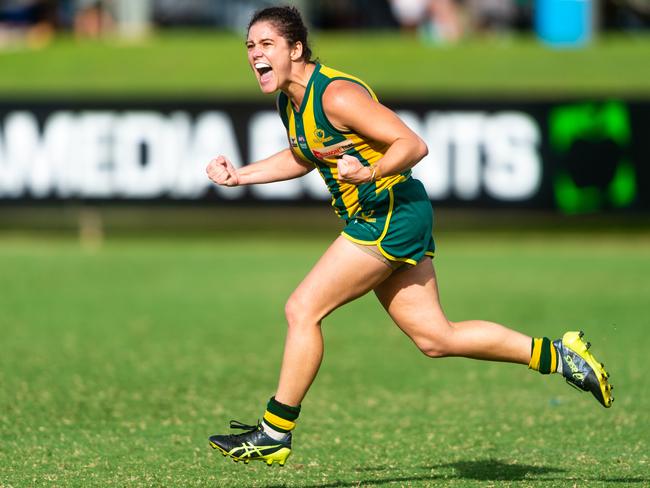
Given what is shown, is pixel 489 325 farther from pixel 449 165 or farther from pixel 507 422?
pixel 449 165

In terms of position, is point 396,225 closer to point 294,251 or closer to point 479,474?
point 479,474

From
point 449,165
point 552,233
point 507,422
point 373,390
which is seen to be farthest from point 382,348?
point 552,233

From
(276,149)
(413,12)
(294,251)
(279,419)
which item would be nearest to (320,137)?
(279,419)

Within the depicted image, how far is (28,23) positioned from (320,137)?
71.3 ft

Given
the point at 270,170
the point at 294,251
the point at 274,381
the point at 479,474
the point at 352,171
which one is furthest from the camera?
the point at 294,251

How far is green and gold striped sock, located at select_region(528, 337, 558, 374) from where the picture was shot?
593 centimetres

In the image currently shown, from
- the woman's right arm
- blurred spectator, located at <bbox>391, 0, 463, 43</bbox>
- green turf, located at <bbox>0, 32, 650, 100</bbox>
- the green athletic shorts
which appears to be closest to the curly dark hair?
the woman's right arm

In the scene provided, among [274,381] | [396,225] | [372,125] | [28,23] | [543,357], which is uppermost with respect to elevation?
[372,125]

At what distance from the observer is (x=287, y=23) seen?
5.71 metres

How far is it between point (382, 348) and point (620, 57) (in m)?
13.6

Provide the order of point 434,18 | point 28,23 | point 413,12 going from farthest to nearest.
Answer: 1. point 28,23
2. point 413,12
3. point 434,18

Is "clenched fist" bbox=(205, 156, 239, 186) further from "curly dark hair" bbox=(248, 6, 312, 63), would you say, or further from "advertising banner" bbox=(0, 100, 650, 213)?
"advertising banner" bbox=(0, 100, 650, 213)

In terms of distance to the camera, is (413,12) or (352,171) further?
(413,12)

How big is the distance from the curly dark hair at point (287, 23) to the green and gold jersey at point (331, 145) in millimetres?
127
